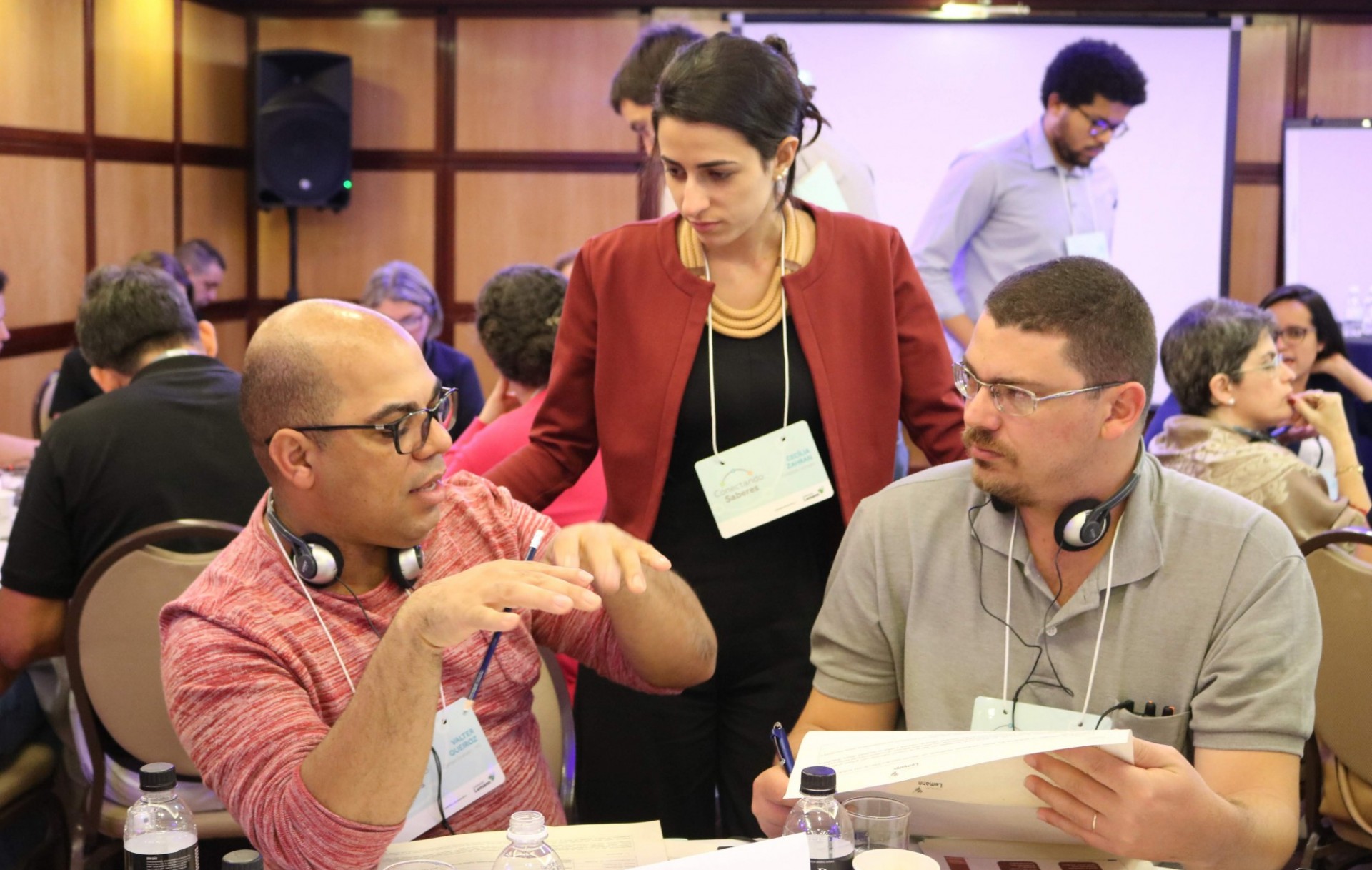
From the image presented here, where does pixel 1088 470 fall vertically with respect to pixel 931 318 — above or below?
below

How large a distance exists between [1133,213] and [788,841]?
608cm

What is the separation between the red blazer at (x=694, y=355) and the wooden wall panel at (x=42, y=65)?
4.47 m

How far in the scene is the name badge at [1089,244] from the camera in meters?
4.23

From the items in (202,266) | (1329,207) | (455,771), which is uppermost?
(1329,207)

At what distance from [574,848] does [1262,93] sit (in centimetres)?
677

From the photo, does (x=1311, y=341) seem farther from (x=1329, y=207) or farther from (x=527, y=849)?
(x=527, y=849)

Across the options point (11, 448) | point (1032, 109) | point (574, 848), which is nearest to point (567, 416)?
point (574, 848)

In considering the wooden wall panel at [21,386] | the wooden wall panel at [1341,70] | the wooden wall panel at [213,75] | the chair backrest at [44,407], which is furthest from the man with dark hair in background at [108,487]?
the wooden wall panel at [1341,70]

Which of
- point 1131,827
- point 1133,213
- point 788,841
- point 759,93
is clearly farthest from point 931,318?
point 1133,213

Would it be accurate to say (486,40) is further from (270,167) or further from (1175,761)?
(1175,761)

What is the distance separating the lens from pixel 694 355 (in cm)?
221

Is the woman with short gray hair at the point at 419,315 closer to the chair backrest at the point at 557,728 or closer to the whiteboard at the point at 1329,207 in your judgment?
the chair backrest at the point at 557,728

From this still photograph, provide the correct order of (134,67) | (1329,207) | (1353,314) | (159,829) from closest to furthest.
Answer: (159,829), (134,67), (1353,314), (1329,207)

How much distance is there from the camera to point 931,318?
90.4 inches
